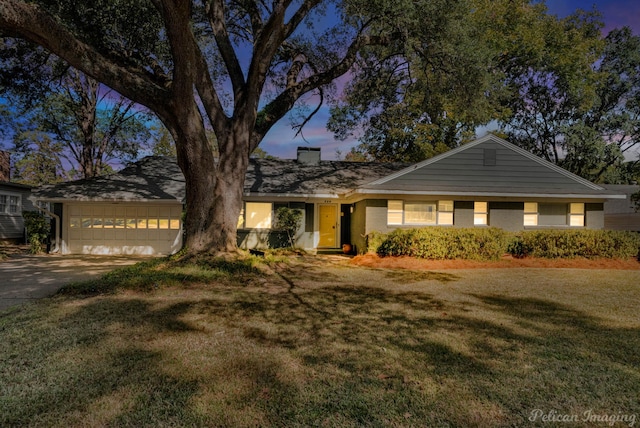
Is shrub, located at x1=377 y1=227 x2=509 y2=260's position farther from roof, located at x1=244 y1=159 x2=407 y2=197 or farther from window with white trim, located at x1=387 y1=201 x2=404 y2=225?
roof, located at x1=244 y1=159 x2=407 y2=197

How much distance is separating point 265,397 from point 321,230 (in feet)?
44.2

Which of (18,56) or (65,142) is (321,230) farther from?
(65,142)

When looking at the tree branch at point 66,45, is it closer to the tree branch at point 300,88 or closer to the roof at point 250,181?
the tree branch at point 300,88

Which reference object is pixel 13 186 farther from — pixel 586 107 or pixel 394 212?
pixel 586 107

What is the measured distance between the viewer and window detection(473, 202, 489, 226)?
47.8 ft

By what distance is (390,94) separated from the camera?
55.1ft

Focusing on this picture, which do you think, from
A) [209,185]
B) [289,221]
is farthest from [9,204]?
[209,185]

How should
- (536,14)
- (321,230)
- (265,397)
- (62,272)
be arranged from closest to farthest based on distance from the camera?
(265,397)
(62,272)
(321,230)
(536,14)

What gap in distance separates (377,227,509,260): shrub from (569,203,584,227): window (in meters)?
5.35

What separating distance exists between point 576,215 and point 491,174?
435 centimetres

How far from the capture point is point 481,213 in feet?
48.0

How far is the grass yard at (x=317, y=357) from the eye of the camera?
9.12 ft

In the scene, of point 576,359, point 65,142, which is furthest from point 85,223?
point 576,359

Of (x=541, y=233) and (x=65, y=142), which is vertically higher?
(x=65, y=142)
